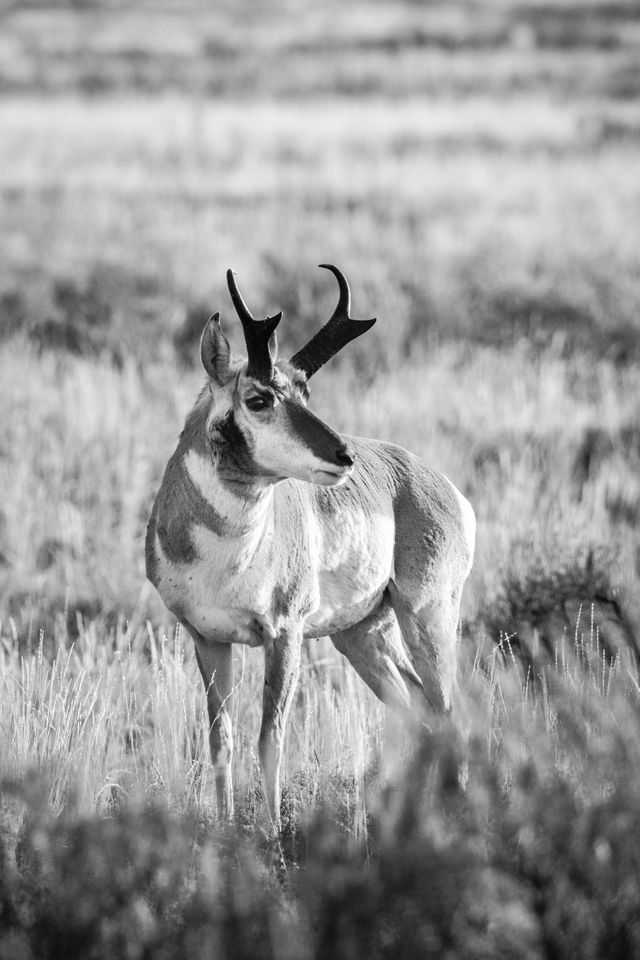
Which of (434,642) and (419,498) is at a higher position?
(419,498)

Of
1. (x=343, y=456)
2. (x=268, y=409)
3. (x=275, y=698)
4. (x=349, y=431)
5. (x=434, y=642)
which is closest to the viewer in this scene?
(x=343, y=456)

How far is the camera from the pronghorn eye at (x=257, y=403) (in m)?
4.24

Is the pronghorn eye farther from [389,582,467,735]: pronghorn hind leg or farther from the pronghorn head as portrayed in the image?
[389,582,467,735]: pronghorn hind leg

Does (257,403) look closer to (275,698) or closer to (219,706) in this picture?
(275,698)

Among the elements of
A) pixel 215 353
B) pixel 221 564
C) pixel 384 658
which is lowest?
pixel 384 658

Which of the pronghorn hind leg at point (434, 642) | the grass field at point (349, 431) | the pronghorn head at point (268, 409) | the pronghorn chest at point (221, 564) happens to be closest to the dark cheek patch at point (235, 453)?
the pronghorn head at point (268, 409)

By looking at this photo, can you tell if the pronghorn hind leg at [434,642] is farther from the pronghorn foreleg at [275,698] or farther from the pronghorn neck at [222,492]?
the pronghorn neck at [222,492]

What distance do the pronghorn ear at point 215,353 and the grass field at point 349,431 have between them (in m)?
1.32

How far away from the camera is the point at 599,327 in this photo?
15.1 m

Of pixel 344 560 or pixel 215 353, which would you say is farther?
pixel 344 560

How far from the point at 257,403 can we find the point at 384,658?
1510mm

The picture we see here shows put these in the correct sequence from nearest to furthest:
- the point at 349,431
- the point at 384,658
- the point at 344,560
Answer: the point at 344,560 < the point at 384,658 < the point at 349,431

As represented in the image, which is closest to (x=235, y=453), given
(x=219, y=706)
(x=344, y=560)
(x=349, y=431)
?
(x=344, y=560)

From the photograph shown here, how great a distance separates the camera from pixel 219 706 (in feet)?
15.3
